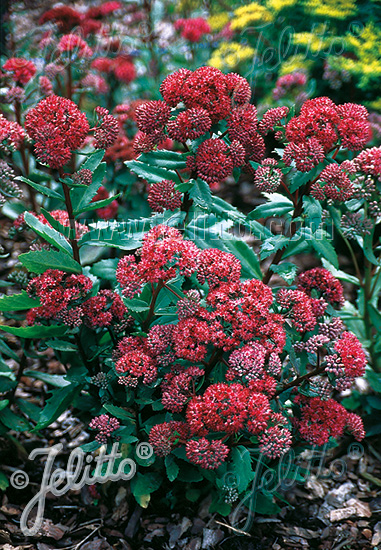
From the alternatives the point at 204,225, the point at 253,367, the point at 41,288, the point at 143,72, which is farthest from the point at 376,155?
the point at 143,72

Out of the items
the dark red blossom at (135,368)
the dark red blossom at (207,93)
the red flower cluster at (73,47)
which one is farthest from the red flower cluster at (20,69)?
the dark red blossom at (135,368)

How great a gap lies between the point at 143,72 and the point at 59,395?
3527mm

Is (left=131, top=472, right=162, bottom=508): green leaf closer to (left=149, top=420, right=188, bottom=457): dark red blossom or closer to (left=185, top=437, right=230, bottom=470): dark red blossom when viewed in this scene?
(left=149, top=420, right=188, bottom=457): dark red blossom

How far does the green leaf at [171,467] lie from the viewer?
181cm

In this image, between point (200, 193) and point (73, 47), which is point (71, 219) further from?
point (73, 47)

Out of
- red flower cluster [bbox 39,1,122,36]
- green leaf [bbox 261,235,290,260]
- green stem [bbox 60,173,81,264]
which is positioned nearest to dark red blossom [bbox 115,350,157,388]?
green stem [bbox 60,173,81,264]

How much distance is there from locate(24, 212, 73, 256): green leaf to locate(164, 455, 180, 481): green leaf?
0.84 metres

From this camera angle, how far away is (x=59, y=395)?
2.16 meters

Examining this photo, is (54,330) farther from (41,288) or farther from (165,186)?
(165,186)

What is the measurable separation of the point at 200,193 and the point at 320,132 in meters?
0.48

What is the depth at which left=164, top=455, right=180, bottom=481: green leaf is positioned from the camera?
5.93 ft

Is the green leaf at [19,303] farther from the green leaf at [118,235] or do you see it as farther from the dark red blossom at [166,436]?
the dark red blossom at [166,436]

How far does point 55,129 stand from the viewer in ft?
5.80

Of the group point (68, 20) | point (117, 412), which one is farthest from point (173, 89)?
point (68, 20)
